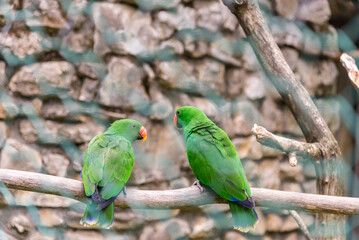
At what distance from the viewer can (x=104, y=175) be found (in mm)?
745

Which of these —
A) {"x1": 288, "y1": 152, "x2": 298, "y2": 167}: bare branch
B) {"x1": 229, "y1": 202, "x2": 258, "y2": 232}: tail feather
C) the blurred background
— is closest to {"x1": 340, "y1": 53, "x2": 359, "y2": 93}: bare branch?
{"x1": 288, "y1": 152, "x2": 298, "y2": 167}: bare branch

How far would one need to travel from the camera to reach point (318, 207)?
73cm

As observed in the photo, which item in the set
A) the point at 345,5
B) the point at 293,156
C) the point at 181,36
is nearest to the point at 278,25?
the point at 345,5

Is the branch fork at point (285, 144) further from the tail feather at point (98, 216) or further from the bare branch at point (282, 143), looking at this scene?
the tail feather at point (98, 216)

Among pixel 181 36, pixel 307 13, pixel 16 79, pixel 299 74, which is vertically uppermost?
pixel 307 13

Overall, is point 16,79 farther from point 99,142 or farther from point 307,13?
point 307,13

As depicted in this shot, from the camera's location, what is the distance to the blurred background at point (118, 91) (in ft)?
4.50

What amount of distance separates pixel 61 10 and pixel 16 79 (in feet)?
0.86

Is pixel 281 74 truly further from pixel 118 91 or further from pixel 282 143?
pixel 118 91

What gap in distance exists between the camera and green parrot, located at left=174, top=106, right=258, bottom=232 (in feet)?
2.42

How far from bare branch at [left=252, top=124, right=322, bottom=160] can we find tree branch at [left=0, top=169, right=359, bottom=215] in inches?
4.0

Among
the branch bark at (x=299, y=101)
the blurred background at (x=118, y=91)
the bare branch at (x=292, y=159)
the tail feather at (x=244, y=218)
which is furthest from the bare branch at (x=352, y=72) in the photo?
the blurred background at (x=118, y=91)

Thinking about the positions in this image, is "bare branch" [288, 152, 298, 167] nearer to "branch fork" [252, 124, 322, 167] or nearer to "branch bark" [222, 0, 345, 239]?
"branch fork" [252, 124, 322, 167]

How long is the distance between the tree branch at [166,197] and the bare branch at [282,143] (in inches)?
4.0
